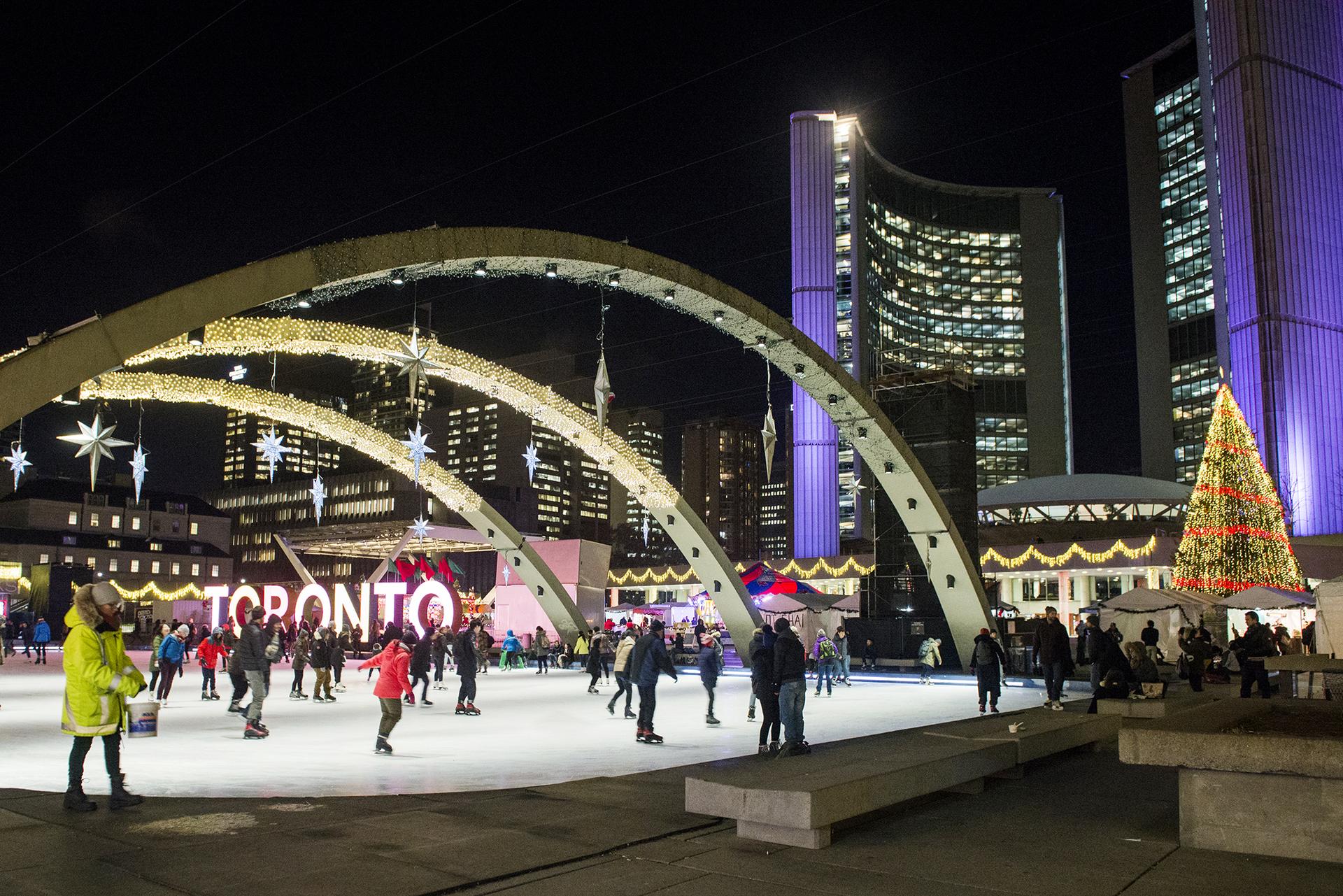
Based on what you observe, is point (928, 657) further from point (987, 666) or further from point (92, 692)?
point (92, 692)

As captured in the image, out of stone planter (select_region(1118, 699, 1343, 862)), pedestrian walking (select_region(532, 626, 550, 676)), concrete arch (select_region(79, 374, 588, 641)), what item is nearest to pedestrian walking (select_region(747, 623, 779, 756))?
stone planter (select_region(1118, 699, 1343, 862))

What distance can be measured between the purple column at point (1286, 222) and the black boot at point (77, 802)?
198 ft

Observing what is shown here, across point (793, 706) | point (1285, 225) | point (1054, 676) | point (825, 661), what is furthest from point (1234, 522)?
point (1285, 225)

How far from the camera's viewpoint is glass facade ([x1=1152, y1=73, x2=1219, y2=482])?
9906cm

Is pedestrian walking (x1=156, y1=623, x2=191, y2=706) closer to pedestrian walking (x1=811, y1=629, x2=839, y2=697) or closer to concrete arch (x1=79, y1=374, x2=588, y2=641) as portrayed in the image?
concrete arch (x1=79, y1=374, x2=588, y2=641)

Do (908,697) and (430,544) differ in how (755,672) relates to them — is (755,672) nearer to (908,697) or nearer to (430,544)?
(908,697)

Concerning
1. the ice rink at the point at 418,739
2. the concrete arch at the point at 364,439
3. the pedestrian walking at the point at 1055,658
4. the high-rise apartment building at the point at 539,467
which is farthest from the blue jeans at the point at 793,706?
the high-rise apartment building at the point at 539,467

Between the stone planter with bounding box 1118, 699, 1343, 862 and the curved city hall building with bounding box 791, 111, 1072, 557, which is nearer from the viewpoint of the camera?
the stone planter with bounding box 1118, 699, 1343, 862

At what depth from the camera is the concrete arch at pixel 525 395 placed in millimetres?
14727

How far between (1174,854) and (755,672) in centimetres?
520

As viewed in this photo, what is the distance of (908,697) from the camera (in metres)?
21.0

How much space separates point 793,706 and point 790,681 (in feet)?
0.82

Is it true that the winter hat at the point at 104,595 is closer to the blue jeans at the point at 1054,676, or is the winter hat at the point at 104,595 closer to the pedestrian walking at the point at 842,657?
the blue jeans at the point at 1054,676

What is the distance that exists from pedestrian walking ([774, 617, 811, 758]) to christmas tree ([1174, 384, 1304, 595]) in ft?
81.1
